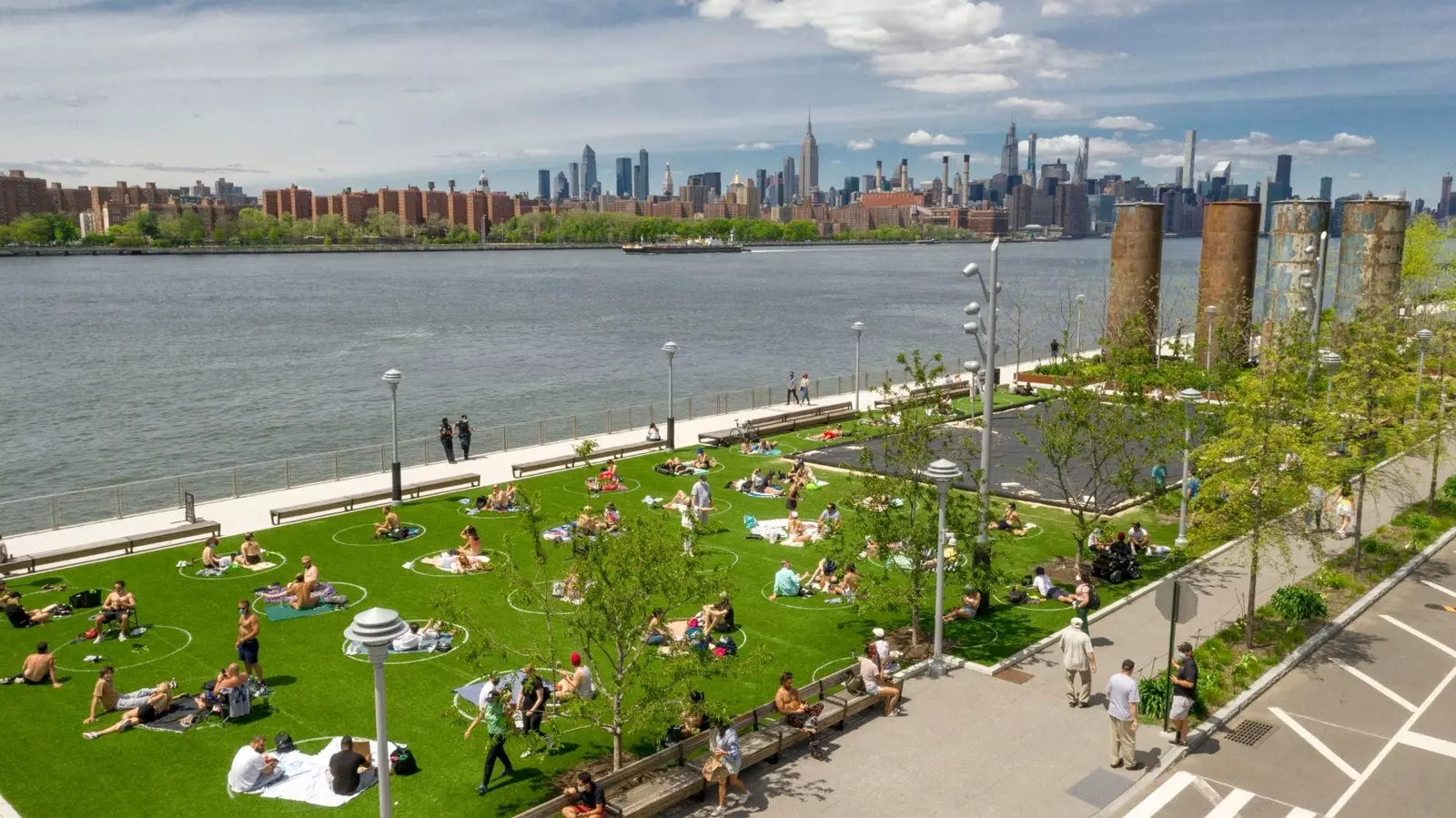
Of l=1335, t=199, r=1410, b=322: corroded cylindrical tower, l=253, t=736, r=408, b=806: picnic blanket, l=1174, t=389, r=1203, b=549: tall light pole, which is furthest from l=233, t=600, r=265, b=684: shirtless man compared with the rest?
l=1335, t=199, r=1410, b=322: corroded cylindrical tower

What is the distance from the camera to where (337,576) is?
2177 centimetres

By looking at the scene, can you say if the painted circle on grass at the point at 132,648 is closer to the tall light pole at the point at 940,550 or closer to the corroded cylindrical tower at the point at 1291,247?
the tall light pole at the point at 940,550

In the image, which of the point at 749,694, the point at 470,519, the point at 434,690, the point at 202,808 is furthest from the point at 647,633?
the point at 470,519

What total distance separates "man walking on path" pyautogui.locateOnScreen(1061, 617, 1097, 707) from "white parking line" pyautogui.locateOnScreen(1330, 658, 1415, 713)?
468 centimetres

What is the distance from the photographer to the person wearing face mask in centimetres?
1454

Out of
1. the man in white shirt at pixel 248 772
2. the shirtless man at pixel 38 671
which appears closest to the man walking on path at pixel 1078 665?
the man in white shirt at pixel 248 772

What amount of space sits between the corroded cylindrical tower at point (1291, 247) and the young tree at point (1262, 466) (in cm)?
3173

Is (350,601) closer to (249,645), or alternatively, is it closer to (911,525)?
(249,645)

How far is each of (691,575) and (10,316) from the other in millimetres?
116492

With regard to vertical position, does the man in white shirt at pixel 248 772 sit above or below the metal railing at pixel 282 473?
above

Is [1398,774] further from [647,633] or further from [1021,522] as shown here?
[1021,522]

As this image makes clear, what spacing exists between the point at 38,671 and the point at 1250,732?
18062mm

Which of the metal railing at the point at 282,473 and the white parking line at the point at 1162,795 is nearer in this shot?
the white parking line at the point at 1162,795

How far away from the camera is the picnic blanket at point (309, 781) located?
520 inches
